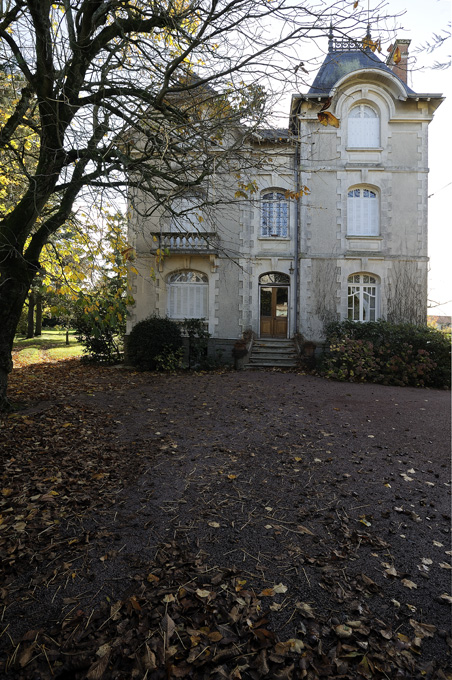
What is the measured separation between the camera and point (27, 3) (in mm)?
4559

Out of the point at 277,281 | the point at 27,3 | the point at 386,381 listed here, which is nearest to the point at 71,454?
the point at 27,3

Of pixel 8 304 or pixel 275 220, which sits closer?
pixel 8 304

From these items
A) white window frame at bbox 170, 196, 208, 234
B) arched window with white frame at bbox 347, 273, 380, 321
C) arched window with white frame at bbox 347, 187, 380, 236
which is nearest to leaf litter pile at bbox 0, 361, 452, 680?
white window frame at bbox 170, 196, 208, 234

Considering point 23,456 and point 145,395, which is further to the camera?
point 145,395

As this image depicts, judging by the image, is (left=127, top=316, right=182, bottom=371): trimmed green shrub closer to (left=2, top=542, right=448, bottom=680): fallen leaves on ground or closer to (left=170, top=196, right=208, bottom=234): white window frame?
(left=170, top=196, right=208, bottom=234): white window frame

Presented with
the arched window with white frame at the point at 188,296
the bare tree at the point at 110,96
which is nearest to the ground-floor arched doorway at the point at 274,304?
the arched window with white frame at the point at 188,296

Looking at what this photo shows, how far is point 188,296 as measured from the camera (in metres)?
13.8

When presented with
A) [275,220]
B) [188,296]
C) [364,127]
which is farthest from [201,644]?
[364,127]

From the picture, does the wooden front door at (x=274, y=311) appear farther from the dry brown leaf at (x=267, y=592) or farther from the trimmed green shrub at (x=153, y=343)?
the dry brown leaf at (x=267, y=592)

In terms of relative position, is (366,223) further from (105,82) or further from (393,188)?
(105,82)

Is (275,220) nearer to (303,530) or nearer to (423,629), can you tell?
(303,530)

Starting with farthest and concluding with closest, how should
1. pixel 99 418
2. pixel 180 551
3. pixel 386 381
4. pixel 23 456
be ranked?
pixel 386 381 < pixel 99 418 < pixel 23 456 < pixel 180 551

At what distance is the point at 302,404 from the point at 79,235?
521 centimetres

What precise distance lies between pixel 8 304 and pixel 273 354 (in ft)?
29.0
